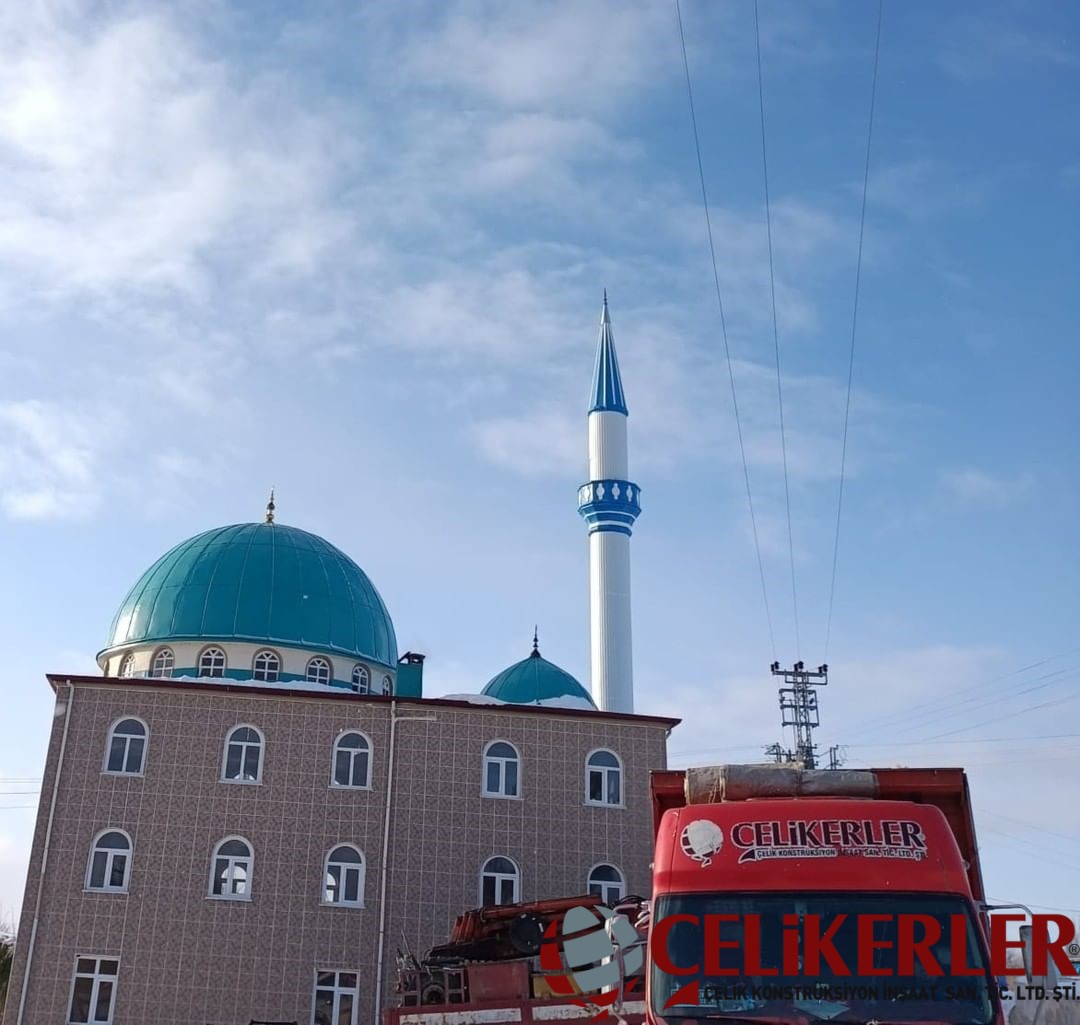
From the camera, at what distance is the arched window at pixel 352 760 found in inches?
877

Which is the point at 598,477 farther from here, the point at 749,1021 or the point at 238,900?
the point at 749,1021

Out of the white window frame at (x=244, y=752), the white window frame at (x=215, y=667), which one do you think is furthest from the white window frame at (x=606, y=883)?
the white window frame at (x=215, y=667)

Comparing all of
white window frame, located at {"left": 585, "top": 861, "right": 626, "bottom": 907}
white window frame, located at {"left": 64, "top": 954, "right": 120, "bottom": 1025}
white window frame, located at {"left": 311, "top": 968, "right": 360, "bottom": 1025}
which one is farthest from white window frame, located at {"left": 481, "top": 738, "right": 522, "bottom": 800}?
white window frame, located at {"left": 64, "top": 954, "right": 120, "bottom": 1025}

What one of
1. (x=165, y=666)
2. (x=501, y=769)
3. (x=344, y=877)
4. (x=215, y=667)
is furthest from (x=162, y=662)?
(x=501, y=769)

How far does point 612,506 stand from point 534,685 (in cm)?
857

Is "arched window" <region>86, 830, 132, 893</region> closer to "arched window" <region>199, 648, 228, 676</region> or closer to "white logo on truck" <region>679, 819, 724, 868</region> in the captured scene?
"arched window" <region>199, 648, 228, 676</region>

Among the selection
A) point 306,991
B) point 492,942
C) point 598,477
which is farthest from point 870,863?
point 598,477

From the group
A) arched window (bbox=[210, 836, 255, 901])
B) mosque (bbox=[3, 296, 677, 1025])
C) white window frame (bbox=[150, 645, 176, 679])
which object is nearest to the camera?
mosque (bbox=[3, 296, 677, 1025])

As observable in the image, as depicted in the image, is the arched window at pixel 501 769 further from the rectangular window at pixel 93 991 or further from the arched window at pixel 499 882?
the rectangular window at pixel 93 991

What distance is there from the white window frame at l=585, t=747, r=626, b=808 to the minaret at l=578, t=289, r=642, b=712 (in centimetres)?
1229

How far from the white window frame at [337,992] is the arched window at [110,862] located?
3699 mm

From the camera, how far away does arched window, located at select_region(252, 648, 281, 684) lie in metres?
29.0

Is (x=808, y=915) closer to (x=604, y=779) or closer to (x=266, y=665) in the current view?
(x=604, y=779)

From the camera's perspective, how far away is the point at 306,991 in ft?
67.4
